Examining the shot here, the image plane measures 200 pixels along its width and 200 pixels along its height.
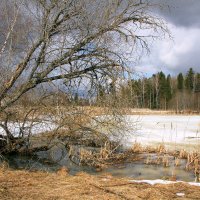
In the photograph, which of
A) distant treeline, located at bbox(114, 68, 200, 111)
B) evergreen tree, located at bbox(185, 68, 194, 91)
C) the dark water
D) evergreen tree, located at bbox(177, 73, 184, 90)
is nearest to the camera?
the dark water

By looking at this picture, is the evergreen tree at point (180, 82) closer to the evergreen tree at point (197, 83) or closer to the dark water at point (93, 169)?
the evergreen tree at point (197, 83)

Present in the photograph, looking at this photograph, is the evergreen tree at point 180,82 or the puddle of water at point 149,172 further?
the evergreen tree at point 180,82

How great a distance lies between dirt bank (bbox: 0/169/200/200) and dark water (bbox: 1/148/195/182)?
9.01ft

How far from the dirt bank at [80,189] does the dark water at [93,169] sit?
2.75 meters

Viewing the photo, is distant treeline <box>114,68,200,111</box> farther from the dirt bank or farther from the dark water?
the dirt bank

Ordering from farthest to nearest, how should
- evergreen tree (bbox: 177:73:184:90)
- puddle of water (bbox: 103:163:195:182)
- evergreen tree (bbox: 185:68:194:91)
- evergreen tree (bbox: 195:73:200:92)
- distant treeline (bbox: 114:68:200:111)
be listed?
evergreen tree (bbox: 177:73:184:90)
evergreen tree (bbox: 185:68:194:91)
evergreen tree (bbox: 195:73:200:92)
distant treeline (bbox: 114:68:200:111)
puddle of water (bbox: 103:163:195:182)

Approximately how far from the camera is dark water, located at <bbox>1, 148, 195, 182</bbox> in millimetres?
10648

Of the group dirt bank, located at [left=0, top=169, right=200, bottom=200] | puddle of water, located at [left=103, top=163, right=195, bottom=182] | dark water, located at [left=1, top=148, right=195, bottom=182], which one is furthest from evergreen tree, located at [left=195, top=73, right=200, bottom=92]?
dirt bank, located at [left=0, top=169, right=200, bottom=200]

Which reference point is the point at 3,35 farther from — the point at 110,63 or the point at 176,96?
the point at 176,96

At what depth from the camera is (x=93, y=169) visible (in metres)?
11.3

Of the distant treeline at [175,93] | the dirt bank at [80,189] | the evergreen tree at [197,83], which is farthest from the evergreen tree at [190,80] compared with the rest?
the dirt bank at [80,189]

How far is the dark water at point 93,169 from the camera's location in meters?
10.6

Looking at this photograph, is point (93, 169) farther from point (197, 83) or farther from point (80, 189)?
point (197, 83)

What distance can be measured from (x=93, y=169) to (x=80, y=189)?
4.53m
